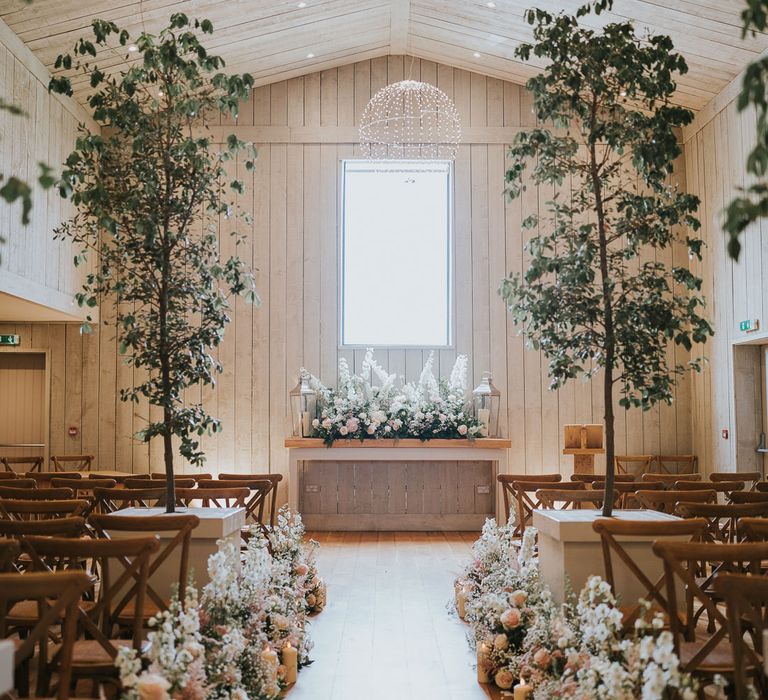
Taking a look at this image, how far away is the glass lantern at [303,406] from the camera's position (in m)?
9.65

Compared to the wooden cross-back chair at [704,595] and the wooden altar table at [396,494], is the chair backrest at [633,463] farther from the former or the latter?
the wooden cross-back chair at [704,595]

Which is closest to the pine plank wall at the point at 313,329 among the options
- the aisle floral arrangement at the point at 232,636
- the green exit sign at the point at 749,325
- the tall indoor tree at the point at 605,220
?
the green exit sign at the point at 749,325

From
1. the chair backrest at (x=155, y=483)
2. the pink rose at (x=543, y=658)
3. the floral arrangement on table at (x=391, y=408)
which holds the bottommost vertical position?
the pink rose at (x=543, y=658)

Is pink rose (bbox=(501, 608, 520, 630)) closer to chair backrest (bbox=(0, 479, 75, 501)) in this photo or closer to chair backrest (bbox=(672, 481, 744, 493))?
chair backrest (bbox=(672, 481, 744, 493))

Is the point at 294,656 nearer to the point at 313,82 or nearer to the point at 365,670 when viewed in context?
the point at 365,670

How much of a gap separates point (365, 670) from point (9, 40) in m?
6.48

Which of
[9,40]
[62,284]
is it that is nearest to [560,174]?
[9,40]

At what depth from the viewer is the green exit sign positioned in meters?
8.56

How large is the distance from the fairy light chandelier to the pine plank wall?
18 centimetres

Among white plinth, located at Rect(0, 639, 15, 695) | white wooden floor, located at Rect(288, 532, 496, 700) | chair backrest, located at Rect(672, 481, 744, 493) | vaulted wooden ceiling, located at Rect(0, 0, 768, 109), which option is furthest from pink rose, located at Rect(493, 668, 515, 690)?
vaulted wooden ceiling, located at Rect(0, 0, 768, 109)

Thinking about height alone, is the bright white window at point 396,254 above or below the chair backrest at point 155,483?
above

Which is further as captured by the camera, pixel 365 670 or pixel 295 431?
pixel 295 431

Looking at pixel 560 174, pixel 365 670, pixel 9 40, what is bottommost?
pixel 365 670

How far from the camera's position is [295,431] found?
390 inches
